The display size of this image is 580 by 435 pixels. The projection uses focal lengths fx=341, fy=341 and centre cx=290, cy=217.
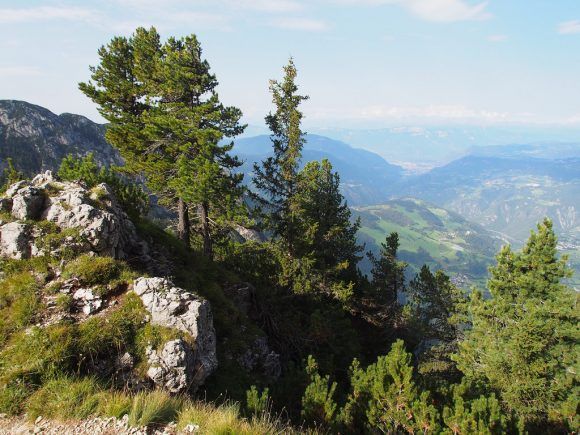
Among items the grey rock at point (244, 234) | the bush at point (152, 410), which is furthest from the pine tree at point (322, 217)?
the bush at point (152, 410)

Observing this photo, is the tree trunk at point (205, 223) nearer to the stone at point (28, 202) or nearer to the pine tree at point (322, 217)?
the pine tree at point (322, 217)

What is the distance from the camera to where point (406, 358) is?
12609 millimetres

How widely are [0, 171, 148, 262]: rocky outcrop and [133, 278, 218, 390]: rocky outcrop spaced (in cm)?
253

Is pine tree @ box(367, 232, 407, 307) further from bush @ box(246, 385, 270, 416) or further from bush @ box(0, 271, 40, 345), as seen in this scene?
bush @ box(0, 271, 40, 345)

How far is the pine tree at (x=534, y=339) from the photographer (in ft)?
55.1

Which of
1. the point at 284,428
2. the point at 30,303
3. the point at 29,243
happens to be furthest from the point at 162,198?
the point at 284,428

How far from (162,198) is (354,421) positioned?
1711 cm

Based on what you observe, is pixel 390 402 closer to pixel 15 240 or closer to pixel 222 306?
pixel 222 306

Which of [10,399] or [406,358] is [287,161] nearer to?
[406,358]

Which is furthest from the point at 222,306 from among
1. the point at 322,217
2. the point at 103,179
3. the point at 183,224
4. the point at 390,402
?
the point at 322,217

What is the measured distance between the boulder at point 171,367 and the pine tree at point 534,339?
53.1ft

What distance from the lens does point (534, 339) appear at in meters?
16.8

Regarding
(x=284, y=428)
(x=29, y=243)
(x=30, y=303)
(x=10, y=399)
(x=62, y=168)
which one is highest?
(x=62, y=168)

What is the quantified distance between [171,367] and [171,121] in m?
13.6
